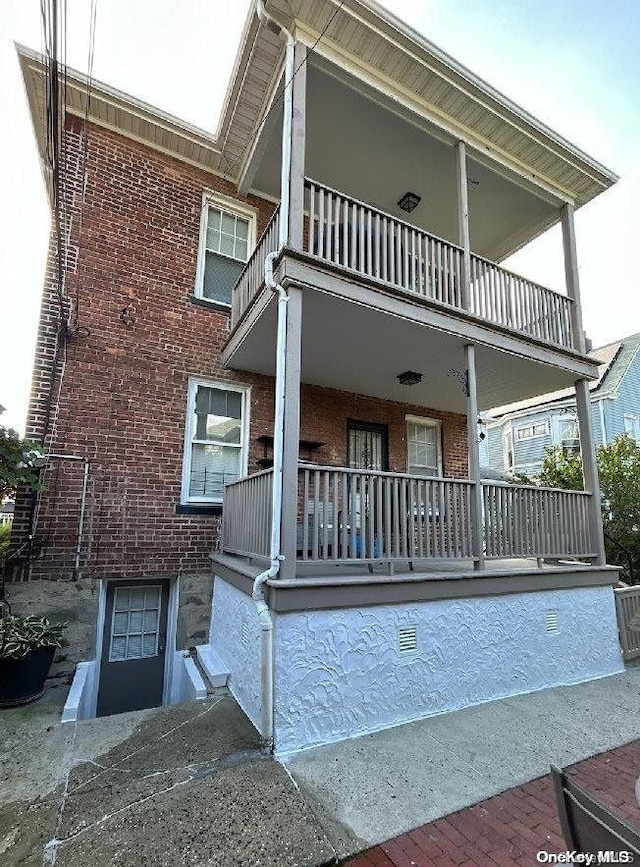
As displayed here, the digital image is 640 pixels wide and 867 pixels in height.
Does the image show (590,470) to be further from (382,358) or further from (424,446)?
(382,358)

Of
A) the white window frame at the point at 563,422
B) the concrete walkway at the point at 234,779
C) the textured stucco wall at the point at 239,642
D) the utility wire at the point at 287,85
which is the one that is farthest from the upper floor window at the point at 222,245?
the white window frame at the point at 563,422

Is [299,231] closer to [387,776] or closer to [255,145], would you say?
[255,145]

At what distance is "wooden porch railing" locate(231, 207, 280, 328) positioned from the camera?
5.65 meters

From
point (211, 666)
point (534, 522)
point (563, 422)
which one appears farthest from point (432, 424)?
point (563, 422)

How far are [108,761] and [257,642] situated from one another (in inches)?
59.3

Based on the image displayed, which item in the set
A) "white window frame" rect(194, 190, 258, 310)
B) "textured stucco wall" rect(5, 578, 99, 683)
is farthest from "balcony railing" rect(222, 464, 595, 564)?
"white window frame" rect(194, 190, 258, 310)

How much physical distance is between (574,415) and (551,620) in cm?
1400

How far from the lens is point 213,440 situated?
278 inches

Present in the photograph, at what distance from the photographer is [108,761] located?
375cm

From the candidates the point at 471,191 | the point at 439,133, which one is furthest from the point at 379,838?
the point at 471,191

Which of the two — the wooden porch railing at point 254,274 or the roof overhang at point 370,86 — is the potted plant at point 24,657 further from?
the roof overhang at point 370,86

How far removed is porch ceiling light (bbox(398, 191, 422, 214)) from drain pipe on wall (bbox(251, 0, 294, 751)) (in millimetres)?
3062

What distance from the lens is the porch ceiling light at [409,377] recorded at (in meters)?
7.51

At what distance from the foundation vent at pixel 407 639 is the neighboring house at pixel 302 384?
0.02 metres
